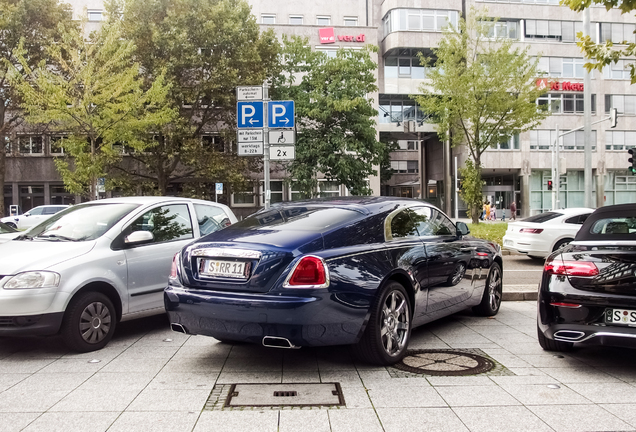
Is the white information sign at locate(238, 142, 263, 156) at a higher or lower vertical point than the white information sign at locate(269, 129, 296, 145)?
lower

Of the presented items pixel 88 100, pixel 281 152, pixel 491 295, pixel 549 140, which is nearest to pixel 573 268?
pixel 491 295

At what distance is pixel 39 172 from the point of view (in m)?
41.9

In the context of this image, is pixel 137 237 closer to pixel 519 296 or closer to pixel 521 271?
pixel 519 296

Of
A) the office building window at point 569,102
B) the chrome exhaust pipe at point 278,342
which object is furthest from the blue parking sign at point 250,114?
the office building window at point 569,102

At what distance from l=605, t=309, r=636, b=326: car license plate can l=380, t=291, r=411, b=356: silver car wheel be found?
5.54ft

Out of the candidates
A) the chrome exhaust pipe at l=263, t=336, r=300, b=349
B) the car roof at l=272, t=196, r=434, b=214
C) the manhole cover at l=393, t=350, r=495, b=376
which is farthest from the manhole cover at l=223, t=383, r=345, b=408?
the car roof at l=272, t=196, r=434, b=214

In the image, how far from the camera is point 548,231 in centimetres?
1467

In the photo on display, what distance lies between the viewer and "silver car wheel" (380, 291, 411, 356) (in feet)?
17.3

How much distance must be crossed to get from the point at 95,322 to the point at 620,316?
485 centimetres

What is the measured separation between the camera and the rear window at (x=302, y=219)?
5.31 m

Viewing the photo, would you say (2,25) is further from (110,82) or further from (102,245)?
(102,245)

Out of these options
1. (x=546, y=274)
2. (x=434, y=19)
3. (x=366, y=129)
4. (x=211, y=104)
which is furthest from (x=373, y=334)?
(x=434, y=19)

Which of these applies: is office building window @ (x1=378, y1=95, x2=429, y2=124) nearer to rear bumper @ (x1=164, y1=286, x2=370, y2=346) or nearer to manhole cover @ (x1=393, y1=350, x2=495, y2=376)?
manhole cover @ (x1=393, y1=350, x2=495, y2=376)

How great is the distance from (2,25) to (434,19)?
103 ft
